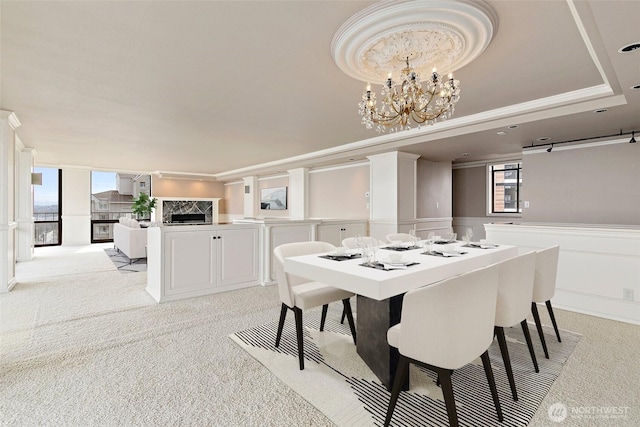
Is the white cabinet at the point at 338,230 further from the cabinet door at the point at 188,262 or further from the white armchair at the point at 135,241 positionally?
the white armchair at the point at 135,241

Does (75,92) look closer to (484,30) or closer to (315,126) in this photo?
(315,126)

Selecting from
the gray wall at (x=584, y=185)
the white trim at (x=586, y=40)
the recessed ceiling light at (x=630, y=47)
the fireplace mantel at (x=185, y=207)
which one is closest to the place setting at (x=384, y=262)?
the white trim at (x=586, y=40)

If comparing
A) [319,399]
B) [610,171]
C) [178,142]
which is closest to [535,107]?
[610,171]

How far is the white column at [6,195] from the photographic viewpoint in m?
3.99

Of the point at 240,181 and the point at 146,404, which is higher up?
the point at 240,181

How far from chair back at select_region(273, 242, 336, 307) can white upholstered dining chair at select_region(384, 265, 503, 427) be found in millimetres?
987

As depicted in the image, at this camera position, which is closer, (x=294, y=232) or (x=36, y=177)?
(x=294, y=232)

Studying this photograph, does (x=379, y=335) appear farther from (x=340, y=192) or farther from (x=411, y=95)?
(x=340, y=192)

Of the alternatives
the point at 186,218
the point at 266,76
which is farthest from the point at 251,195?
the point at 266,76

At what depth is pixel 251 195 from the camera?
9828 mm

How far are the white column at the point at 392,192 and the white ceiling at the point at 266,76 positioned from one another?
15.7 inches

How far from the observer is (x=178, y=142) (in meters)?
5.86

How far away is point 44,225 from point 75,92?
309 inches

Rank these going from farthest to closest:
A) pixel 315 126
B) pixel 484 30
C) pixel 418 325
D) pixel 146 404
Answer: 1. pixel 315 126
2. pixel 484 30
3. pixel 146 404
4. pixel 418 325
